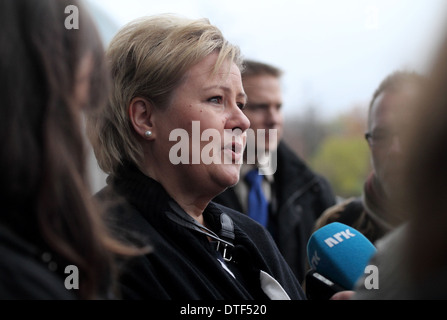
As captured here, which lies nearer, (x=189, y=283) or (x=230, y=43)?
(x=189, y=283)

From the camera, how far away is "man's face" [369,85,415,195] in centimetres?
246

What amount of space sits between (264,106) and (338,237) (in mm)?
1784

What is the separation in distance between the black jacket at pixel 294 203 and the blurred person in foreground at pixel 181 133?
1246mm

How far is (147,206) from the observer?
1.69 meters

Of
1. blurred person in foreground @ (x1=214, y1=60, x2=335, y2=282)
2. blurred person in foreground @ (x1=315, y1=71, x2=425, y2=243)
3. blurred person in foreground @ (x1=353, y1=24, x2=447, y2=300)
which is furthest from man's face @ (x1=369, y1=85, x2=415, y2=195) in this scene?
blurred person in foreground @ (x1=353, y1=24, x2=447, y2=300)

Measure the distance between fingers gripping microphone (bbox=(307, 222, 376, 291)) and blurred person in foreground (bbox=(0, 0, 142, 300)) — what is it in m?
0.77

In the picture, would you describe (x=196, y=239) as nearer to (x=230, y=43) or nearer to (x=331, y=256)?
(x=331, y=256)

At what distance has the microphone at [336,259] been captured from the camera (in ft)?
5.50

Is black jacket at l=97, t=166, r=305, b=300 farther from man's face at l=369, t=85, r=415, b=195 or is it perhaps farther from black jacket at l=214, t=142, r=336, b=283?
black jacket at l=214, t=142, r=336, b=283

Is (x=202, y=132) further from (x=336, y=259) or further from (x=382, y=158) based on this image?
(x=382, y=158)

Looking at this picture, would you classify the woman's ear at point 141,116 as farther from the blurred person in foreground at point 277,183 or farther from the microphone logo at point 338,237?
the blurred person in foreground at point 277,183
